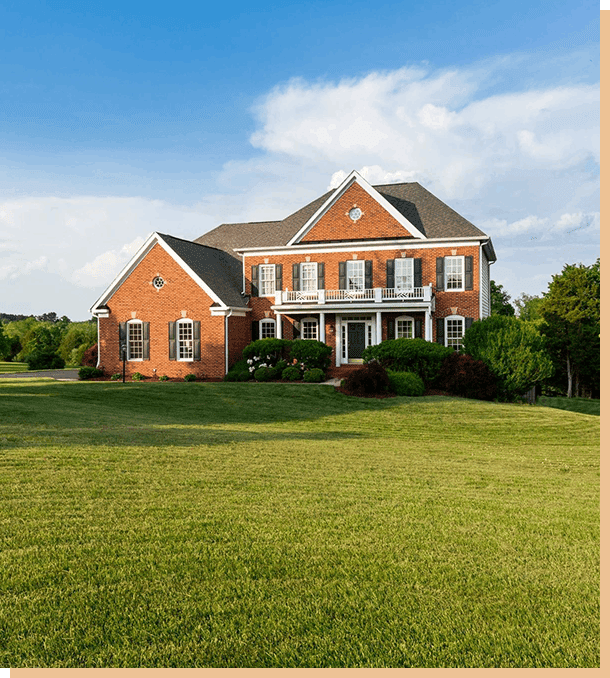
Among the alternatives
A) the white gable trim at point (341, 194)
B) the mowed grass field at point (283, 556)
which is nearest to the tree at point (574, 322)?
Result: the white gable trim at point (341, 194)

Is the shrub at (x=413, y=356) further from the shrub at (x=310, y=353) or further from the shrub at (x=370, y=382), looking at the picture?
the shrub at (x=310, y=353)

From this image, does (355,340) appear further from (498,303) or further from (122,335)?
(498,303)

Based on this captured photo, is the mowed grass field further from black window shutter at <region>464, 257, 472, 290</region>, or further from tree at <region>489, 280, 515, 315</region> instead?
tree at <region>489, 280, 515, 315</region>

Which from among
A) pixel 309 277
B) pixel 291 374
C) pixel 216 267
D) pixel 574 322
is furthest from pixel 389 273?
pixel 574 322

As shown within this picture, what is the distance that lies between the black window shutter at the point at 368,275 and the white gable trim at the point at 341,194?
254cm

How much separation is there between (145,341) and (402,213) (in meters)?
14.9

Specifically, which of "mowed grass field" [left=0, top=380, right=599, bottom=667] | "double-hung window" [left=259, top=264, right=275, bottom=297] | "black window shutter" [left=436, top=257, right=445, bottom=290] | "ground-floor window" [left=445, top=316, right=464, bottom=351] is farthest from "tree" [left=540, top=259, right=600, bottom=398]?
"mowed grass field" [left=0, top=380, right=599, bottom=667]

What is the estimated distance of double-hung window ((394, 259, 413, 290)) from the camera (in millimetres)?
28766

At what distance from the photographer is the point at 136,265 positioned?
2944 centimetres

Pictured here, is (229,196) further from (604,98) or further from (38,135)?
(604,98)

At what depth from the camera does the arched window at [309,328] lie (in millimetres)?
30078

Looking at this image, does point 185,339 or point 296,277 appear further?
point 296,277

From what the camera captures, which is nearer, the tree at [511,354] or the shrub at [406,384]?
the shrub at [406,384]

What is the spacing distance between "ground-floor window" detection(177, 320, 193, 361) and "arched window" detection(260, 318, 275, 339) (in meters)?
3.89
